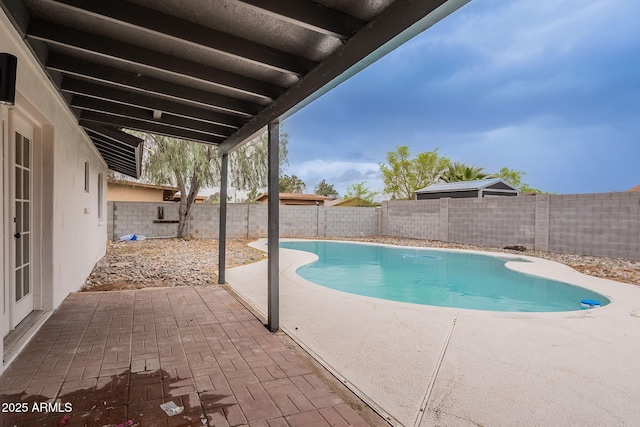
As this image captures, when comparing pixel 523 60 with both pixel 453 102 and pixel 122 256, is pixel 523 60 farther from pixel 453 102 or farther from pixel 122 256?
pixel 122 256

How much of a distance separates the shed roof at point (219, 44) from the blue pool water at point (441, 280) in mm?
4997

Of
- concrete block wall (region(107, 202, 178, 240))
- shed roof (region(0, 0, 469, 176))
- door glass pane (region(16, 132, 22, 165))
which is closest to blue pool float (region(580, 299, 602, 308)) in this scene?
shed roof (region(0, 0, 469, 176))

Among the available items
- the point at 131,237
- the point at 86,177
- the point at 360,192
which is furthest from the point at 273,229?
the point at 360,192

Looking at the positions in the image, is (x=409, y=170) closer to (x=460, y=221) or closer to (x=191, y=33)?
(x=460, y=221)

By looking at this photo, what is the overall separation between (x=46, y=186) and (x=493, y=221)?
1254cm

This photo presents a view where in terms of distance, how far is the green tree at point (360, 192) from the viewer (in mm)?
34463

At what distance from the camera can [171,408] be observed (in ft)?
7.22

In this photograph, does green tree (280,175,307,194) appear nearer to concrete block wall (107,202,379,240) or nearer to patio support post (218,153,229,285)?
concrete block wall (107,202,379,240)

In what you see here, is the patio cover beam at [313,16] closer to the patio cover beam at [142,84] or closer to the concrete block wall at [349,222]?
the patio cover beam at [142,84]

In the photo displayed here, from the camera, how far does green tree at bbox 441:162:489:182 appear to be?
27.9 m

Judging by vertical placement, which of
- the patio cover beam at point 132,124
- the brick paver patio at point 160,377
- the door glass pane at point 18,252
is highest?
the patio cover beam at point 132,124

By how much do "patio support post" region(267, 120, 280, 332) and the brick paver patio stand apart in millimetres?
202

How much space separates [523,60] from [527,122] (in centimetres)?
1297

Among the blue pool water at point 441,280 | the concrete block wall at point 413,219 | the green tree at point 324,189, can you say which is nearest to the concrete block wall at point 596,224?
the blue pool water at point 441,280
